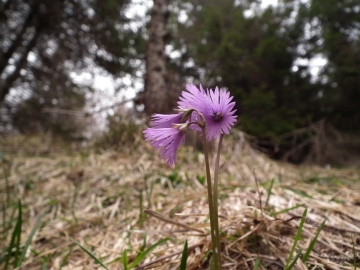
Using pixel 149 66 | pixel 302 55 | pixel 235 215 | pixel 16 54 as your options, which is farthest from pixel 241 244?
pixel 302 55

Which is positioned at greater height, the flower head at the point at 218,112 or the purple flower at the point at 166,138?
the flower head at the point at 218,112

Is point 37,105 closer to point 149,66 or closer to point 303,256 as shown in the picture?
point 149,66

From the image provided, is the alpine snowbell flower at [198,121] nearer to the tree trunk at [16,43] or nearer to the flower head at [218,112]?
the flower head at [218,112]

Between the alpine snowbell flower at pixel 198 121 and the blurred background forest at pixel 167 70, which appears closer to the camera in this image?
the alpine snowbell flower at pixel 198 121

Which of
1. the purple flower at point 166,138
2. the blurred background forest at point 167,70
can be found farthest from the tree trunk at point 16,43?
the purple flower at point 166,138

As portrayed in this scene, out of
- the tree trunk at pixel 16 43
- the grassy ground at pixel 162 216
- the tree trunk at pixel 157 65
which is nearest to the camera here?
the grassy ground at pixel 162 216

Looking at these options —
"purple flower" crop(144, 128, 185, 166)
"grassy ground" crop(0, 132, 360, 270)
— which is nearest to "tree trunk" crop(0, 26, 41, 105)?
"grassy ground" crop(0, 132, 360, 270)

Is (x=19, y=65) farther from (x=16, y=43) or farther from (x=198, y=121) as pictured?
(x=198, y=121)
